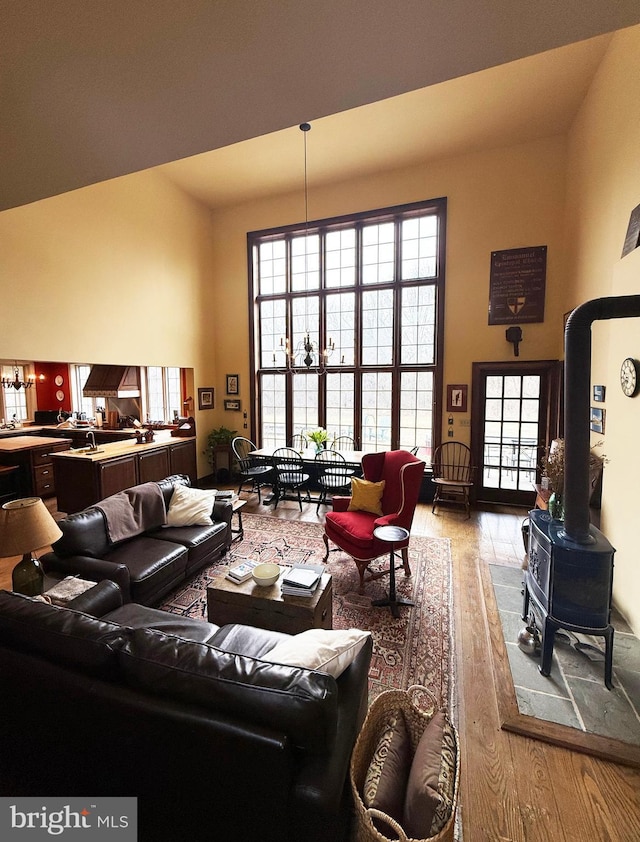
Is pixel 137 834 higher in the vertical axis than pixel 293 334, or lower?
lower

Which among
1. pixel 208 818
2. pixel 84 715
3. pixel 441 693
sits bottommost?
pixel 441 693

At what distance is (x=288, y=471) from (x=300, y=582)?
10.4ft

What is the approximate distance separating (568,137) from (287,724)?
7222mm

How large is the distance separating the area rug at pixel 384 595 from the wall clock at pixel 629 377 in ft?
7.37

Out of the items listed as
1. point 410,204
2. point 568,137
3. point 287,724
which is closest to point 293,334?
point 410,204

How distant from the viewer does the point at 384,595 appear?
10.7 feet

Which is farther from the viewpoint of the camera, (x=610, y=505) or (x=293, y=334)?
(x=293, y=334)

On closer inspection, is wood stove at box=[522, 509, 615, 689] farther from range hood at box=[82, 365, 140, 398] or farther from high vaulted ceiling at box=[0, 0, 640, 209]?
range hood at box=[82, 365, 140, 398]

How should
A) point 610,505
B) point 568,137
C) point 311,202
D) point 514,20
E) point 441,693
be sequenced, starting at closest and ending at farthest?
point 514,20
point 441,693
point 610,505
point 568,137
point 311,202

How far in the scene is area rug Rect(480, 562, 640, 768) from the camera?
6.33 ft

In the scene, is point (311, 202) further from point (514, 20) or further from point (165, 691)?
point (165, 691)

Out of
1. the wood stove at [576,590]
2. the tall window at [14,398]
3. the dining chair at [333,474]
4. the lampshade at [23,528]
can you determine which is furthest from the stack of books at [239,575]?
the tall window at [14,398]

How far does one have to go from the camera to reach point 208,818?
1225mm

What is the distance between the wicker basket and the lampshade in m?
1.98
